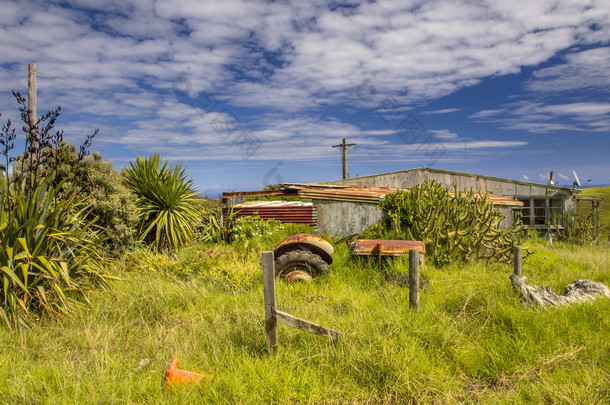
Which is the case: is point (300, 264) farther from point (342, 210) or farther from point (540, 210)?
point (540, 210)

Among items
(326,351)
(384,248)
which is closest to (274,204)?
(384,248)

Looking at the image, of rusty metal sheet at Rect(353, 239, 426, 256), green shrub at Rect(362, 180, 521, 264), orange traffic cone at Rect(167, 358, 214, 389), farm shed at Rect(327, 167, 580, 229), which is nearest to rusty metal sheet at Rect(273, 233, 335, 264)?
rusty metal sheet at Rect(353, 239, 426, 256)

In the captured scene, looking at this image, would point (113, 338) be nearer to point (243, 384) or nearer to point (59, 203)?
point (243, 384)

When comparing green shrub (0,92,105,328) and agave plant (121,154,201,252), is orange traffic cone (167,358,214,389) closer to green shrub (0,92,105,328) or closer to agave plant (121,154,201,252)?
green shrub (0,92,105,328)

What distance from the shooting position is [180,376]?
11.4 ft

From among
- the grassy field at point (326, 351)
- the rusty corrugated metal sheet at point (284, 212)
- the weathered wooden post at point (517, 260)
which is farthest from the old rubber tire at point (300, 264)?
the rusty corrugated metal sheet at point (284, 212)

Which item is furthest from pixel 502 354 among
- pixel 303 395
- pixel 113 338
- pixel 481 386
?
pixel 113 338

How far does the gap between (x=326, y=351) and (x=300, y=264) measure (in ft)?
10.7

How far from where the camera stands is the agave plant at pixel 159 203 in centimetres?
1020

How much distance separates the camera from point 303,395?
10.8 feet

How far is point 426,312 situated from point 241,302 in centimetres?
275

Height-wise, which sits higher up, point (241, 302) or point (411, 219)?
point (411, 219)

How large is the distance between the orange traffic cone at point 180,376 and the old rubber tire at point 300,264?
347 cm

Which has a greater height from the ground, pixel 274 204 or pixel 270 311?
pixel 274 204
